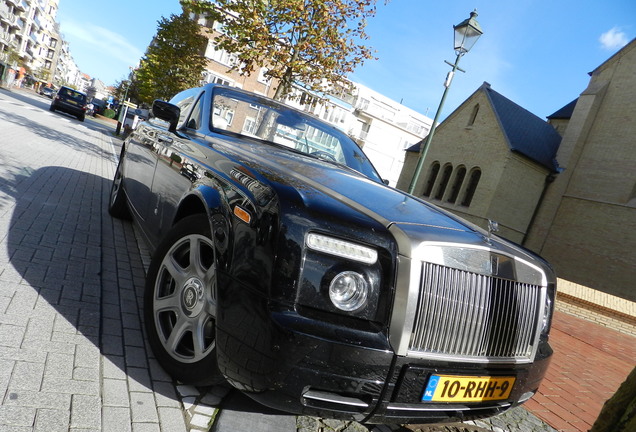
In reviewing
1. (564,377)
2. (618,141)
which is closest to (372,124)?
(618,141)

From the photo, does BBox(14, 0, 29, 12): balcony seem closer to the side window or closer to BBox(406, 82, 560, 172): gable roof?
BBox(406, 82, 560, 172): gable roof

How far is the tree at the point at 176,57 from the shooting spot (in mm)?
22297

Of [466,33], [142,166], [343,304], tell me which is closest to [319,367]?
[343,304]

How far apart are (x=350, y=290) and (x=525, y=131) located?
2925 centimetres

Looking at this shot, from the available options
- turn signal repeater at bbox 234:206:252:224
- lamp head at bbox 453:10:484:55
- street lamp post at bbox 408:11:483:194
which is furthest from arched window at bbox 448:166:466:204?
turn signal repeater at bbox 234:206:252:224

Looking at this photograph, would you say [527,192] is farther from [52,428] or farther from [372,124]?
[372,124]

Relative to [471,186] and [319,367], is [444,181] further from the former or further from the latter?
[319,367]

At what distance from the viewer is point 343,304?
185 centimetres

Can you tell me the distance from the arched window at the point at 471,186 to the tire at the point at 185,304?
84.8 ft

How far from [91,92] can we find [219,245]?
4456 inches

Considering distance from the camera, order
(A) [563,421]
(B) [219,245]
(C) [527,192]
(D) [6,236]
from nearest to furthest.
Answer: (B) [219,245] → (A) [563,421] → (D) [6,236] → (C) [527,192]

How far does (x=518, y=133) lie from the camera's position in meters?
26.5

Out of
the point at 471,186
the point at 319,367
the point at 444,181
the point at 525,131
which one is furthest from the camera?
the point at 444,181

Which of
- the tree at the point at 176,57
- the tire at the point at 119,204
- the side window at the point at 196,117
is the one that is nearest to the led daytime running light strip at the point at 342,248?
the side window at the point at 196,117
